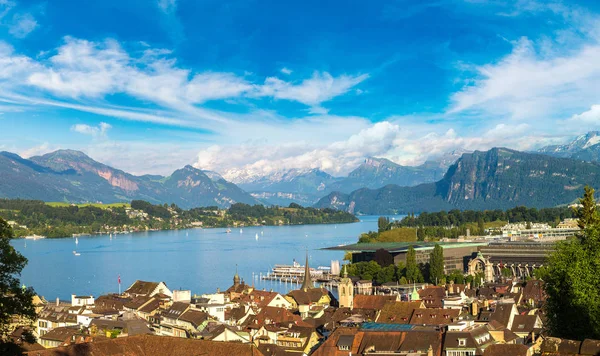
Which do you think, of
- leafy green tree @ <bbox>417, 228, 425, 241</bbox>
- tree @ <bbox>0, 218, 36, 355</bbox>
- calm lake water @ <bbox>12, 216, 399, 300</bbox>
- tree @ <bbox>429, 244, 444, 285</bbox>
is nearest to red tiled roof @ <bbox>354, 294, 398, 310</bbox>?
tree @ <bbox>429, 244, 444, 285</bbox>

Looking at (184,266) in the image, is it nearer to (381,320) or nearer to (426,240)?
(426,240)

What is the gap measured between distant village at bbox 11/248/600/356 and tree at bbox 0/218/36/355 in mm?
1628

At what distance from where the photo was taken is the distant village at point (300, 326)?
1053 inches

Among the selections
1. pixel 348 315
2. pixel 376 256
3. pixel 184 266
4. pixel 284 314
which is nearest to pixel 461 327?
pixel 348 315

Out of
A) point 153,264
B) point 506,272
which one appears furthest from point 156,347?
point 153,264

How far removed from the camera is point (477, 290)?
209 feet

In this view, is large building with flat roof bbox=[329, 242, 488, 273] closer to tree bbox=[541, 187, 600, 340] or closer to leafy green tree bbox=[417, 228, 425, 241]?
leafy green tree bbox=[417, 228, 425, 241]

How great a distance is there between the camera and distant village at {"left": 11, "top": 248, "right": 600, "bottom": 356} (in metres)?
26.8

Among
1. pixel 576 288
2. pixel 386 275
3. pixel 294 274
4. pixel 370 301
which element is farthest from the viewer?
pixel 294 274

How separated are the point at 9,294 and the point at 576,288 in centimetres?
2284

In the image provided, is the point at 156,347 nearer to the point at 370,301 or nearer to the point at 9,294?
the point at 9,294

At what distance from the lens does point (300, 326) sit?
41250 mm

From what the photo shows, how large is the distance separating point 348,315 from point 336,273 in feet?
185

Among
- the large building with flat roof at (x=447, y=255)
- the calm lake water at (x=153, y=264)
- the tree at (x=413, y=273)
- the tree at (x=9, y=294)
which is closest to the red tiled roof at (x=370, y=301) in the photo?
the tree at (x=413, y=273)
